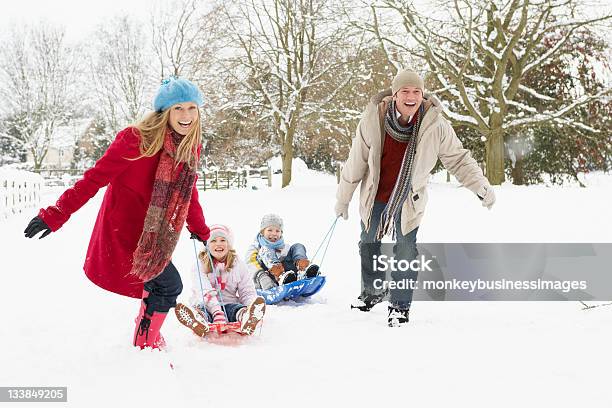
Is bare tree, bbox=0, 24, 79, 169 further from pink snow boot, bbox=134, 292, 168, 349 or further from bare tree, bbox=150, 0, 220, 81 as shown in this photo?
pink snow boot, bbox=134, 292, 168, 349

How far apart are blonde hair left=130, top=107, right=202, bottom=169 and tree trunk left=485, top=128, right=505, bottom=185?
1404 centimetres

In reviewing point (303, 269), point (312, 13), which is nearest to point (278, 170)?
point (312, 13)

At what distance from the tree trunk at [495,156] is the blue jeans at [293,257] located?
39.4ft

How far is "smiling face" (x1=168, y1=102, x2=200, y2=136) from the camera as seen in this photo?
3078mm

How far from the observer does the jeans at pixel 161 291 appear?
10.3ft

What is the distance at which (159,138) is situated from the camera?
3010mm

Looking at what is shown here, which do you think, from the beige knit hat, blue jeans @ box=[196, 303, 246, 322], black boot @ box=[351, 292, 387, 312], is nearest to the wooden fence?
blue jeans @ box=[196, 303, 246, 322]

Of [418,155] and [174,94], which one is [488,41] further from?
[174,94]

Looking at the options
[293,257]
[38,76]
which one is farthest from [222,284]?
[38,76]

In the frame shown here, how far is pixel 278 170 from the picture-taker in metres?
33.9

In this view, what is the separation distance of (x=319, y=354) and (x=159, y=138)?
1407 mm

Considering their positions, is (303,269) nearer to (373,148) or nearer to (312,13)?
(373,148)

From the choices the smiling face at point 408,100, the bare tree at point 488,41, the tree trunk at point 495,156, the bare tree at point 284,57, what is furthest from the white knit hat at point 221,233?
the bare tree at point 284,57

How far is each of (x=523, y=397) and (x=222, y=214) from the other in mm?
10430
